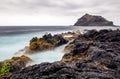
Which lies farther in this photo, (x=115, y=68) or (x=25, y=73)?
(x=115, y=68)

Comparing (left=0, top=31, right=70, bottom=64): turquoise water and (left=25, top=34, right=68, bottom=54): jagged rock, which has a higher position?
(left=25, top=34, right=68, bottom=54): jagged rock

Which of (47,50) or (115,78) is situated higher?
(115,78)

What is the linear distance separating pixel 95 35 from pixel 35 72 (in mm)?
39359

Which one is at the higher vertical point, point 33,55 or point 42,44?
point 42,44

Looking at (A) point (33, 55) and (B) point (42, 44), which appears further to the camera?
(B) point (42, 44)

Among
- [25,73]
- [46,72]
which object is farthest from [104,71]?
[25,73]

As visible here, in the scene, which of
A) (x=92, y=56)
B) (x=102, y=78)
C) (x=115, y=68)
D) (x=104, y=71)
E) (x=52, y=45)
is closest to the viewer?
(x=102, y=78)

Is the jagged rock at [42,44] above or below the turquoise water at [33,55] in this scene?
above

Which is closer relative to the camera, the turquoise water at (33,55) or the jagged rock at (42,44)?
the turquoise water at (33,55)

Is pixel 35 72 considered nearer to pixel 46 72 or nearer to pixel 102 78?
pixel 46 72

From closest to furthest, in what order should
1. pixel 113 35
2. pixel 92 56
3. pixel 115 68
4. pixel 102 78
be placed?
pixel 102 78 < pixel 115 68 < pixel 92 56 < pixel 113 35

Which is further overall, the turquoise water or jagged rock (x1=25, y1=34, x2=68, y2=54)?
jagged rock (x1=25, y1=34, x2=68, y2=54)

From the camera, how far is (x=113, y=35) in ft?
153

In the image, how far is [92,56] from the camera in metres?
24.8
